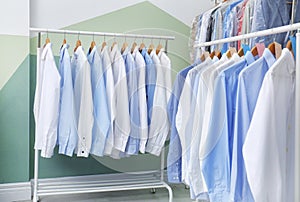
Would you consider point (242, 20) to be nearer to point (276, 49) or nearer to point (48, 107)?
point (276, 49)

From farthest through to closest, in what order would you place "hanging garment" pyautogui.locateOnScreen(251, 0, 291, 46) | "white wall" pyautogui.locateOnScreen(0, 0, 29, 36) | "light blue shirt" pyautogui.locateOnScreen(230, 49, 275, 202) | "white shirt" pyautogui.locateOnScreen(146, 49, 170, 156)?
1. "white wall" pyautogui.locateOnScreen(0, 0, 29, 36)
2. "white shirt" pyautogui.locateOnScreen(146, 49, 170, 156)
3. "hanging garment" pyautogui.locateOnScreen(251, 0, 291, 46)
4. "light blue shirt" pyautogui.locateOnScreen(230, 49, 275, 202)

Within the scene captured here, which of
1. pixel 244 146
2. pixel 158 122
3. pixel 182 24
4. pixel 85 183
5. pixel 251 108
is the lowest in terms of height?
pixel 85 183

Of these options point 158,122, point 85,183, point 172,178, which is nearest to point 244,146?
point 172,178

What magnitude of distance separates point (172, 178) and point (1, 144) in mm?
1512

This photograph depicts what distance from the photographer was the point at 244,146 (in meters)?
1.32

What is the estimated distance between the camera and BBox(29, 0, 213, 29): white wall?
2949mm

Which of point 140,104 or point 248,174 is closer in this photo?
point 248,174

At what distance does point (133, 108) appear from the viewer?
7.69 ft

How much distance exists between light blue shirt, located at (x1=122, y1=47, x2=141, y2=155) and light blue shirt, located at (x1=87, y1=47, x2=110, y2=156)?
162 mm

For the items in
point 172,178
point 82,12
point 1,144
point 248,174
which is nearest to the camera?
point 248,174

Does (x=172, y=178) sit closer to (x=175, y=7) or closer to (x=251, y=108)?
(x=251, y=108)

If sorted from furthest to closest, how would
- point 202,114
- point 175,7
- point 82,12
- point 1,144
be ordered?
1. point 175,7
2. point 82,12
3. point 1,144
4. point 202,114

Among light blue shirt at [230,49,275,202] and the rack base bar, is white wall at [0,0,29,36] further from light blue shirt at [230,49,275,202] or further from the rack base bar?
light blue shirt at [230,49,275,202]

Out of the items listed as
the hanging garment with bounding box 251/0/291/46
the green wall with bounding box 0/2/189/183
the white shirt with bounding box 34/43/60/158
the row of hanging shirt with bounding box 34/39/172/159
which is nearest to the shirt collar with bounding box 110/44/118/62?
the row of hanging shirt with bounding box 34/39/172/159
